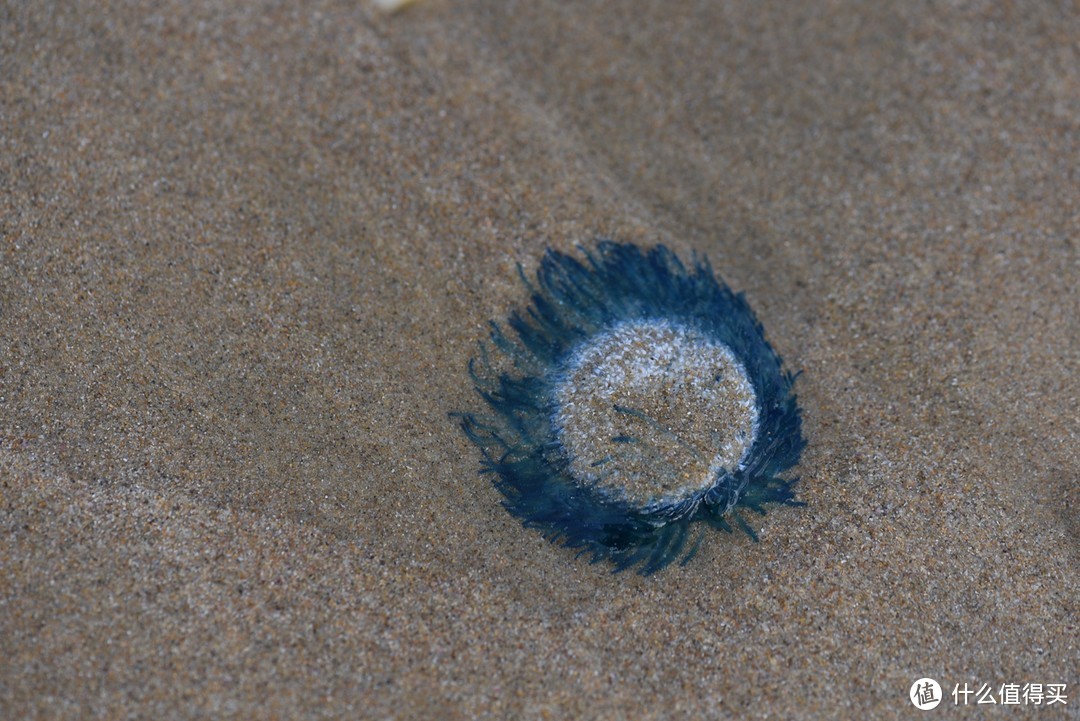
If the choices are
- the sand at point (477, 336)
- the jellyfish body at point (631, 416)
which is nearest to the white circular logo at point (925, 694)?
the sand at point (477, 336)

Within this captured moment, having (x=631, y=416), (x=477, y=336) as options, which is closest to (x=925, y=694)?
(x=631, y=416)

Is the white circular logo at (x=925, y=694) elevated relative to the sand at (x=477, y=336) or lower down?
lower down

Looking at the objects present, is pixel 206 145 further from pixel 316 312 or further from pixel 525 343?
pixel 525 343

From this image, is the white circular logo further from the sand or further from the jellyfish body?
the jellyfish body

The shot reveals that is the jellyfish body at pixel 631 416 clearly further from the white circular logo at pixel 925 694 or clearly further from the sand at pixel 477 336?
the white circular logo at pixel 925 694

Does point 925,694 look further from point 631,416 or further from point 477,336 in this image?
point 477,336

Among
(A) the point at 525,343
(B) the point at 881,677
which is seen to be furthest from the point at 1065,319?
(A) the point at 525,343
